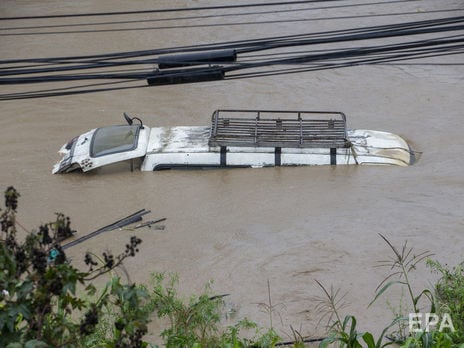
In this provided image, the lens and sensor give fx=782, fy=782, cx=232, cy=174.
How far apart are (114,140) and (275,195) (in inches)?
93.3

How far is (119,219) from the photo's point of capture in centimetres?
1045

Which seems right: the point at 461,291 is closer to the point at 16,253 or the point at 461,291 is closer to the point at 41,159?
the point at 16,253

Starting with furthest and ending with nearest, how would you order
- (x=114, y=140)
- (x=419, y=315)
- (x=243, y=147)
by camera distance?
(x=114, y=140)
(x=243, y=147)
(x=419, y=315)

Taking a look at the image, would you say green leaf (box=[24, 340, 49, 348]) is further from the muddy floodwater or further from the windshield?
the windshield

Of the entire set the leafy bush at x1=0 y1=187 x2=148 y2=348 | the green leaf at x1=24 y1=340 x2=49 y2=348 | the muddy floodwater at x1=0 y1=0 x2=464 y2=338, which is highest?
the muddy floodwater at x1=0 y1=0 x2=464 y2=338

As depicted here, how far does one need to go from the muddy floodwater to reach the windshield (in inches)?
11.6

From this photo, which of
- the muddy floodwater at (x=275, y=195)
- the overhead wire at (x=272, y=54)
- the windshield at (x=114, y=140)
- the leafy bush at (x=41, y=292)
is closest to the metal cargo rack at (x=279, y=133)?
the muddy floodwater at (x=275, y=195)

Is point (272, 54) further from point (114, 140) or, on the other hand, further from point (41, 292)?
point (41, 292)

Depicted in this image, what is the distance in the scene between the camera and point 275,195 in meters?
10.7

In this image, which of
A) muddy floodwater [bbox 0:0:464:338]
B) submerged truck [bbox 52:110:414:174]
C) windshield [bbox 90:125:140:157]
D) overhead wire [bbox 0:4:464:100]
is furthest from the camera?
windshield [bbox 90:125:140:157]

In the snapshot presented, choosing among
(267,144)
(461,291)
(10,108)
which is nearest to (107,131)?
(267,144)

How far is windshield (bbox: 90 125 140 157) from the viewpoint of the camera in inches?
421

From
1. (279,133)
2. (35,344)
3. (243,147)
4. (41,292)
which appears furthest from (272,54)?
(35,344)

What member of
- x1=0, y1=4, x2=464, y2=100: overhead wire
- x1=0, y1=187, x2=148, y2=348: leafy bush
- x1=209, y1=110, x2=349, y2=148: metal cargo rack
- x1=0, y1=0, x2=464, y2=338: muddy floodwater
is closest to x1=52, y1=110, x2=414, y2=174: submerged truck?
x1=209, y1=110, x2=349, y2=148: metal cargo rack
